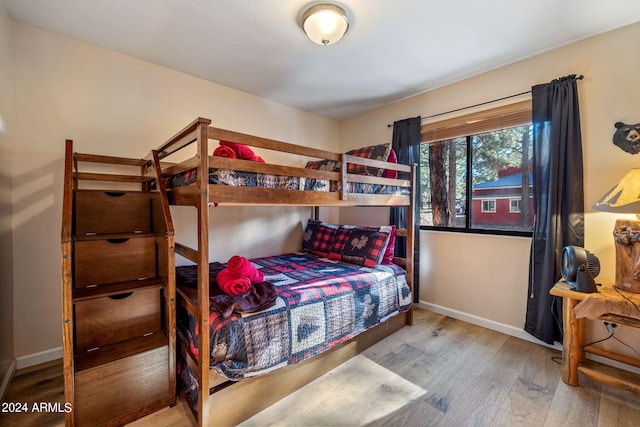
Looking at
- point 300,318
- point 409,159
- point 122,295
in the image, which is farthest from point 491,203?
point 122,295

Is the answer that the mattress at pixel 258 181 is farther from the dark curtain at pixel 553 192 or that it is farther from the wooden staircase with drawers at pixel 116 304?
the dark curtain at pixel 553 192

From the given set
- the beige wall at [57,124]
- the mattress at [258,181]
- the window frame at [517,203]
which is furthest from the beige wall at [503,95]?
the beige wall at [57,124]

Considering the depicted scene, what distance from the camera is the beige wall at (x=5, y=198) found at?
5.47 ft

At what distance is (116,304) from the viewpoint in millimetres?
1535

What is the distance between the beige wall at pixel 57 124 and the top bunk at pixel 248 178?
686mm

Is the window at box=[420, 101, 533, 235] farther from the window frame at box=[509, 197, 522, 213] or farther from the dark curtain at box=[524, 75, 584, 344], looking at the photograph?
the dark curtain at box=[524, 75, 584, 344]

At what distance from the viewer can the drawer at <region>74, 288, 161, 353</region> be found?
1451 millimetres

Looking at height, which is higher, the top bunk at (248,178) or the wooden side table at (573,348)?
the top bunk at (248,178)

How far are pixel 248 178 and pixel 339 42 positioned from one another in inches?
51.7

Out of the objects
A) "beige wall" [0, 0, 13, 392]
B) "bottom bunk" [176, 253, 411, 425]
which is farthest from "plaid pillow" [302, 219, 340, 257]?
"beige wall" [0, 0, 13, 392]

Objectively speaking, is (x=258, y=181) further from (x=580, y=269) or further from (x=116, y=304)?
(x=580, y=269)

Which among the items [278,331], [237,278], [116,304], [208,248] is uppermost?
[208,248]

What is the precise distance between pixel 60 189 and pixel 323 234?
2.26 meters

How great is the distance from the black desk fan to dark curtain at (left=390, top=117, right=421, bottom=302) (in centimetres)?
120
